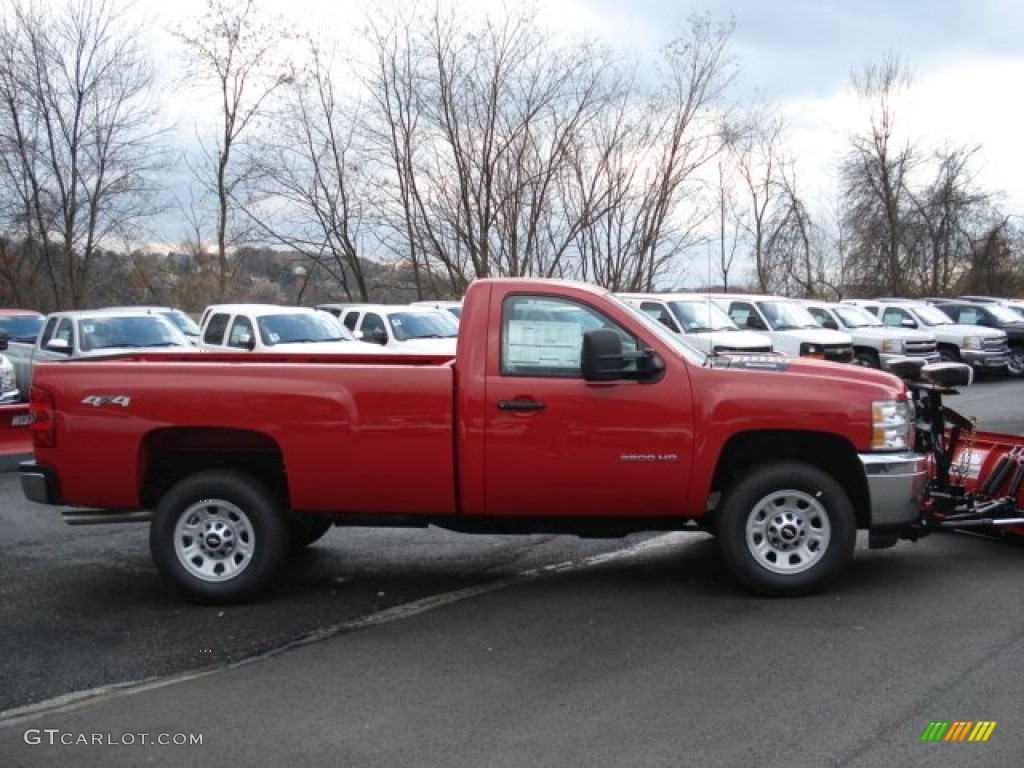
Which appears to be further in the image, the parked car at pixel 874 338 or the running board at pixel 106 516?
the parked car at pixel 874 338

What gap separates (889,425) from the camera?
5.74 m

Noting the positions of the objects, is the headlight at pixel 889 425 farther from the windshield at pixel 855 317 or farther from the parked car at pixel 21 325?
the windshield at pixel 855 317

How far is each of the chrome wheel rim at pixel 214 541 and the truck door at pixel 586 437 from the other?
156cm

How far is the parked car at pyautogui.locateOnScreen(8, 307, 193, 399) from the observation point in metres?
13.7

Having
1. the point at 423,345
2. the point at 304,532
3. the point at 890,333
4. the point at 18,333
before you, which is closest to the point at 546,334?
the point at 304,532

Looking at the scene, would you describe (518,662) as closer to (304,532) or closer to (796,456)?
(796,456)

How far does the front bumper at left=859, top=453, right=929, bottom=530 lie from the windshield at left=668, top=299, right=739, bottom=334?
12.0 m

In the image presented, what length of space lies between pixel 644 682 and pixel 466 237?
82.8 feet

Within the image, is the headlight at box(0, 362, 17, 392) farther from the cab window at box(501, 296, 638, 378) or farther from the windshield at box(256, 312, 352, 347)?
the cab window at box(501, 296, 638, 378)

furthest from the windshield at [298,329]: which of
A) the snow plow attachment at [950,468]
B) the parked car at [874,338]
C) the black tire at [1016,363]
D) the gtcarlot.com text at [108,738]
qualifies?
the black tire at [1016,363]

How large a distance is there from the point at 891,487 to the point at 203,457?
427 cm

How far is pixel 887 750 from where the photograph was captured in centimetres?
381

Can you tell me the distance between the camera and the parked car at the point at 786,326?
18375mm

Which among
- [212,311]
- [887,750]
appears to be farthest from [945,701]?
[212,311]
